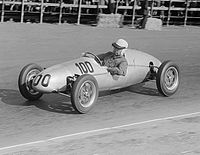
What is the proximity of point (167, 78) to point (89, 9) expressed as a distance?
630 inches

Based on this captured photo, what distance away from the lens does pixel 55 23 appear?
24.7 meters

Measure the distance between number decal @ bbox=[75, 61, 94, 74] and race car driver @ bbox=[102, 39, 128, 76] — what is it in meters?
0.42

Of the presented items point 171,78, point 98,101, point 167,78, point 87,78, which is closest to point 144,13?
point 171,78

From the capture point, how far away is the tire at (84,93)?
8.58 m

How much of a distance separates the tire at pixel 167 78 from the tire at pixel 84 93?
170 cm

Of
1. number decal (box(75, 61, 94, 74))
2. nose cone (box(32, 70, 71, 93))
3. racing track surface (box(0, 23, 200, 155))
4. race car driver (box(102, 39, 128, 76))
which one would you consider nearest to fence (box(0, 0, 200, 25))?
racing track surface (box(0, 23, 200, 155))

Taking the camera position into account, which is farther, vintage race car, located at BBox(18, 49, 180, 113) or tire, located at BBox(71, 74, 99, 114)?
vintage race car, located at BBox(18, 49, 180, 113)

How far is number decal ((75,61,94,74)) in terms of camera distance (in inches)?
362

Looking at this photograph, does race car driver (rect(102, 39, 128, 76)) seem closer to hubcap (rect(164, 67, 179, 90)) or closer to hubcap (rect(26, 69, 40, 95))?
hubcap (rect(164, 67, 179, 90))

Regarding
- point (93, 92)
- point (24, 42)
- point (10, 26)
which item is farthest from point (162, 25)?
point (93, 92)

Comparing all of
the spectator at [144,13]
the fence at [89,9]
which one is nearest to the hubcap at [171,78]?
the fence at [89,9]

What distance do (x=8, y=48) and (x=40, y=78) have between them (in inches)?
333

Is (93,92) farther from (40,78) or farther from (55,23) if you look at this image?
(55,23)

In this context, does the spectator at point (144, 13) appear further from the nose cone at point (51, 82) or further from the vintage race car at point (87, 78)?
the nose cone at point (51, 82)
